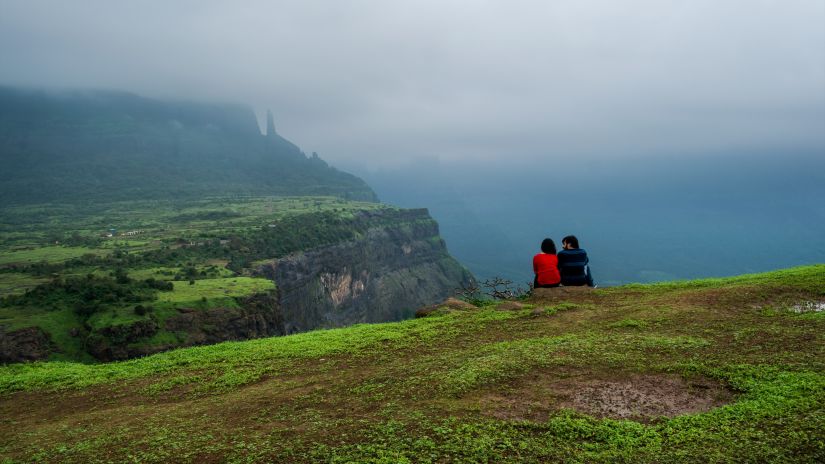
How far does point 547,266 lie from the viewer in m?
21.4

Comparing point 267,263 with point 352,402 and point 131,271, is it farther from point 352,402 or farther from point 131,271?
point 352,402

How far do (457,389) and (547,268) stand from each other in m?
10.5

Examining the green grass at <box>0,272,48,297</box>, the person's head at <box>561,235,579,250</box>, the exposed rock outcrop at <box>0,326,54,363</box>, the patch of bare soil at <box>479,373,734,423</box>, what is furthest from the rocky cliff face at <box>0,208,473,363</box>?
the patch of bare soil at <box>479,373,734,423</box>

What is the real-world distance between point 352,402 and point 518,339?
6.59 meters

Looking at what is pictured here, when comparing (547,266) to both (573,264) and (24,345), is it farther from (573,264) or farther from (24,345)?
(24,345)

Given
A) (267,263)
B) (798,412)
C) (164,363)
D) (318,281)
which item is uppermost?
(798,412)

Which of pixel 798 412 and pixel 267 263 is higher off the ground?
pixel 798 412

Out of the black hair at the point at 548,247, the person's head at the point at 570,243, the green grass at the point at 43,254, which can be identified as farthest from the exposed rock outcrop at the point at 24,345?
the person's head at the point at 570,243

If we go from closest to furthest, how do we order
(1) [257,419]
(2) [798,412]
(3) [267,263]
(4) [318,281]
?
(2) [798,412]
(1) [257,419]
(3) [267,263]
(4) [318,281]

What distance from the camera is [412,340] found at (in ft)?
58.5

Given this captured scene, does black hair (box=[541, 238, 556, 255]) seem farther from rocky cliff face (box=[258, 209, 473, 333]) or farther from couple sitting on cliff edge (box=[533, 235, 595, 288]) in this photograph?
rocky cliff face (box=[258, 209, 473, 333])

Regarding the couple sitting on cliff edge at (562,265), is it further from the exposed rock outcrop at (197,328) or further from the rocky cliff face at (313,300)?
the exposed rock outcrop at (197,328)

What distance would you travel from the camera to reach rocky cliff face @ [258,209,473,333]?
112m

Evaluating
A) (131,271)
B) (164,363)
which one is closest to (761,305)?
(164,363)
